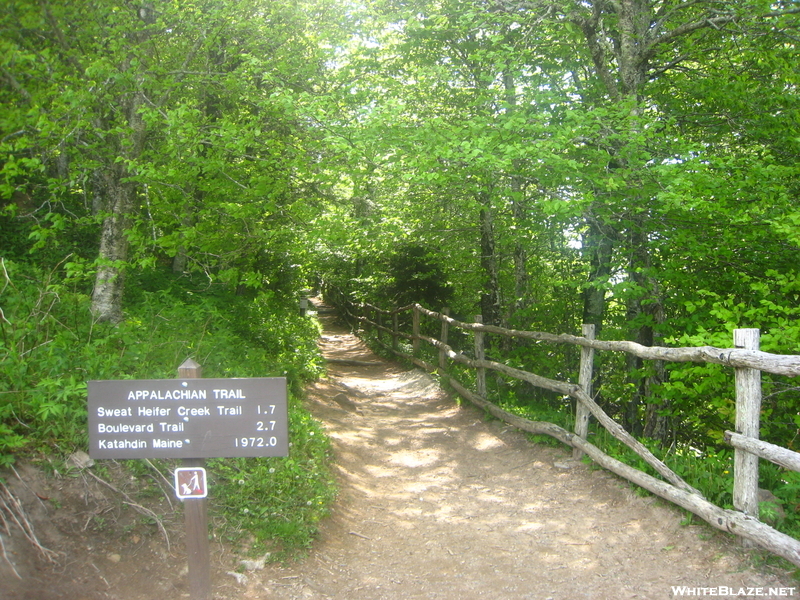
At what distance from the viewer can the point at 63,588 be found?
3.57 m

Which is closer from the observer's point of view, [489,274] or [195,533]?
[195,533]

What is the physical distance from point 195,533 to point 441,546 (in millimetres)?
2458

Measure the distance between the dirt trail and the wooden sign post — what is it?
4.56ft

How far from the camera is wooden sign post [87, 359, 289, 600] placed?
3.18 metres

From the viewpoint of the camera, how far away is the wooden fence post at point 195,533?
3.23 m

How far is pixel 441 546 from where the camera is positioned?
16.5ft

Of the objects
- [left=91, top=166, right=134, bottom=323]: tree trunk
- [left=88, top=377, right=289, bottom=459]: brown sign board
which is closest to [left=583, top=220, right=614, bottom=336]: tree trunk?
[left=88, top=377, right=289, bottom=459]: brown sign board

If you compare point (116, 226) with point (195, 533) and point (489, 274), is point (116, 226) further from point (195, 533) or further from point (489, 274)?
point (489, 274)

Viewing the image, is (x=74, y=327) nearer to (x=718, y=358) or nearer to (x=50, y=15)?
(x=50, y=15)

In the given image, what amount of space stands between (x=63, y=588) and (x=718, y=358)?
15.3 ft

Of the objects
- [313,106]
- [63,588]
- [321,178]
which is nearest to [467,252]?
[321,178]

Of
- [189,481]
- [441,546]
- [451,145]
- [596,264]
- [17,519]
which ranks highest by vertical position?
[451,145]

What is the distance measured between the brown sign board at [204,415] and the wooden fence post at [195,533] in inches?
2.8


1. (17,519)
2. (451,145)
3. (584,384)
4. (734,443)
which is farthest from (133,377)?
(734,443)
